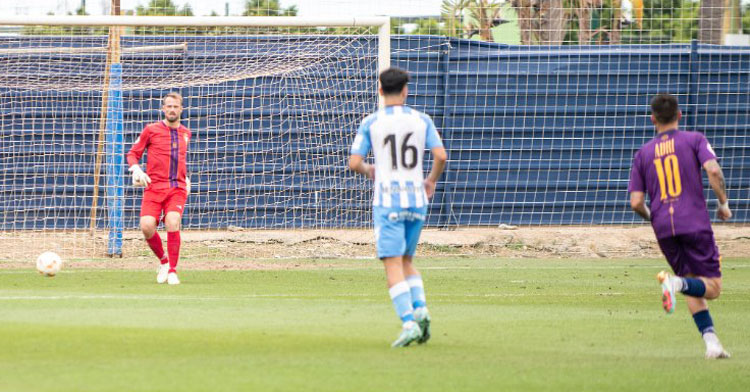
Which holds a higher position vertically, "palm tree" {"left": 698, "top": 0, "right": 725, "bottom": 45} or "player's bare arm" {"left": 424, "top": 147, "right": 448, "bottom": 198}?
"palm tree" {"left": 698, "top": 0, "right": 725, "bottom": 45}

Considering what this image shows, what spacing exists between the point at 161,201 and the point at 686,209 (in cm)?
680

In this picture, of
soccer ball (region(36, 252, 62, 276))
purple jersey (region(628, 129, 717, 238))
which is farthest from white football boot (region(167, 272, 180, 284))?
purple jersey (region(628, 129, 717, 238))

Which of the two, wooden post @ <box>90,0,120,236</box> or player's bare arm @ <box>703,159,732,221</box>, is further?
wooden post @ <box>90,0,120,236</box>

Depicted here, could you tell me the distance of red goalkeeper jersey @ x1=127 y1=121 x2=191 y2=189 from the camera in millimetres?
13008

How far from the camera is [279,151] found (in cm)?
1928

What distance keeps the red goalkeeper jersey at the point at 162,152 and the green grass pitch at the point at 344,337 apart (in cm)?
113

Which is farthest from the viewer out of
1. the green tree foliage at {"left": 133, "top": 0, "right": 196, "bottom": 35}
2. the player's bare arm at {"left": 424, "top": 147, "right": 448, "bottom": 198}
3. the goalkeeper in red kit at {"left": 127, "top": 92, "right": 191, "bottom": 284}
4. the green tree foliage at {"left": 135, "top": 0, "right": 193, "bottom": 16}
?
the green tree foliage at {"left": 135, "top": 0, "right": 193, "bottom": 16}

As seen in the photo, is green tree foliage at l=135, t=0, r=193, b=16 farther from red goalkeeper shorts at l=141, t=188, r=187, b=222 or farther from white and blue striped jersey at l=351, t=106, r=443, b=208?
white and blue striped jersey at l=351, t=106, r=443, b=208

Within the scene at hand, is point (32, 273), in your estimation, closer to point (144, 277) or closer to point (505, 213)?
point (144, 277)

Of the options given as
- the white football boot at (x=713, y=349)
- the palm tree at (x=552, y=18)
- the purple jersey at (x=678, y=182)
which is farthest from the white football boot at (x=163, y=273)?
the palm tree at (x=552, y=18)

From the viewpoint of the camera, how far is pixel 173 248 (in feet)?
42.1

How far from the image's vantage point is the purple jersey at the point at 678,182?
7844 mm

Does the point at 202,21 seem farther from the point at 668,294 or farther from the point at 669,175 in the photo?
the point at 668,294

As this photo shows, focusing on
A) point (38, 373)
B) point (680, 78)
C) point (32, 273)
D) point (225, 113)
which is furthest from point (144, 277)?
point (680, 78)
